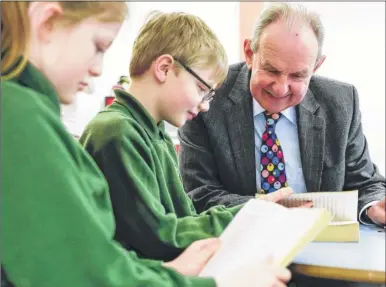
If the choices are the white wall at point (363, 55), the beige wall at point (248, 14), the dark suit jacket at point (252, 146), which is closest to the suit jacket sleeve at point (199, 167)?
the dark suit jacket at point (252, 146)

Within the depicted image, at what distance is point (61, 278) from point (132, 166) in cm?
24

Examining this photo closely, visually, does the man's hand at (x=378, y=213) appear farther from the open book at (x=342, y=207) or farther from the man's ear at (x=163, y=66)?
the man's ear at (x=163, y=66)

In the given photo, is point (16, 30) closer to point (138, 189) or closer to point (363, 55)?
point (138, 189)

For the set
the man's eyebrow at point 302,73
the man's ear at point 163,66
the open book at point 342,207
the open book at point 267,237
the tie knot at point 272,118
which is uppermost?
the man's ear at point 163,66

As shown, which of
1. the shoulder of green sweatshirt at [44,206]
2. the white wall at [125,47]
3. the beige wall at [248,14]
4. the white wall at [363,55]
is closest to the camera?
the shoulder of green sweatshirt at [44,206]

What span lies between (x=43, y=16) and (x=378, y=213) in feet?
2.79

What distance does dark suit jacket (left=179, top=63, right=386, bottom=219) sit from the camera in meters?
1.28

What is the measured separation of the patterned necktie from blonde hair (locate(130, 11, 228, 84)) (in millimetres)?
396

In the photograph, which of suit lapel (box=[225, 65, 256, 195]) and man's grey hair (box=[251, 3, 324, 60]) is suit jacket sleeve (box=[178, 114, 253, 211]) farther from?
man's grey hair (box=[251, 3, 324, 60])

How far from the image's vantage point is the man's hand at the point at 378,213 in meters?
1.09

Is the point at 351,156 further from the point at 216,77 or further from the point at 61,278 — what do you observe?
the point at 61,278

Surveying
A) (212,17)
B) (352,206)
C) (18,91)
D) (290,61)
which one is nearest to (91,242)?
(18,91)

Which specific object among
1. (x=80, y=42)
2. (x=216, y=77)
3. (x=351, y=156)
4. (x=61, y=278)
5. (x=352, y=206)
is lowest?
(x=351, y=156)

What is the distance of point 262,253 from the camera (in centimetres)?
69
